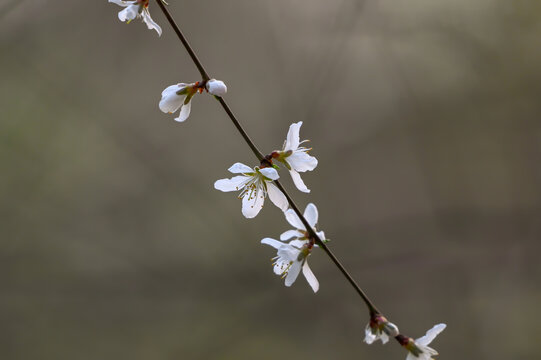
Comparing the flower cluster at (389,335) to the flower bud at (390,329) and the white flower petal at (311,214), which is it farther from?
the white flower petal at (311,214)

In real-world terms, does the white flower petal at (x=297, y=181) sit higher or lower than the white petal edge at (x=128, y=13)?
lower

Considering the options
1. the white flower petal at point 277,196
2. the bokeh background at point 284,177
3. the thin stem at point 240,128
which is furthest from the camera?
the bokeh background at point 284,177

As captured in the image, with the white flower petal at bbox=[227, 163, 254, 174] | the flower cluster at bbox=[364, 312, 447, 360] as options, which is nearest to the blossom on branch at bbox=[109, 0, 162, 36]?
the white flower petal at bbox=[227, 163, 254, 174]

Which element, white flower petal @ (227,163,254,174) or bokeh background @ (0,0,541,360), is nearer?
white flower petal @ (227,163,254,174)

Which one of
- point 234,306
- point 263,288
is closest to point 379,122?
point 263,288

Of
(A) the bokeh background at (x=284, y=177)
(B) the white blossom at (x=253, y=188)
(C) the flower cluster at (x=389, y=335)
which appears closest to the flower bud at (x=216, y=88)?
(B) the white blossom at (x=253, y=188)

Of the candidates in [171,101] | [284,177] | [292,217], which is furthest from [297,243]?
[284,177]

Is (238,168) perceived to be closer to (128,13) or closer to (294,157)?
(294,157)

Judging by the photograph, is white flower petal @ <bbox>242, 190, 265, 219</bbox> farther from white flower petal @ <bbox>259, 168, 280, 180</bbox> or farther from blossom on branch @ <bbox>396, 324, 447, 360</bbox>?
blossom on branch @ <bbox>396, 324, 447, 360</bbox>
